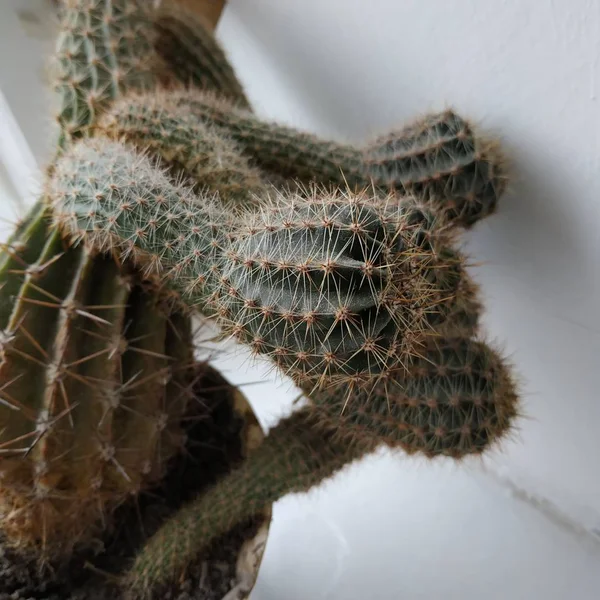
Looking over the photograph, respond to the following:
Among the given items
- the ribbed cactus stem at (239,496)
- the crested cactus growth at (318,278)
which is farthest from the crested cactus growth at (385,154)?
the ribbed cactus stem at (239,496)

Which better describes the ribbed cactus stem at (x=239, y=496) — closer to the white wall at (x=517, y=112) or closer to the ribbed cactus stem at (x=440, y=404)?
the ribbed cactus stem at (x=440, y=404)

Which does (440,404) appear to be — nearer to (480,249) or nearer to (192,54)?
(480,249)

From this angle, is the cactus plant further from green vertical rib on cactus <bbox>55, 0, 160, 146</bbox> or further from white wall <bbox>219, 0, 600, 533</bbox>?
white wall <bbox>219, 0, 600, 533</bbox>


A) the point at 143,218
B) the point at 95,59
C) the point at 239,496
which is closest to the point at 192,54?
the point at 95,59

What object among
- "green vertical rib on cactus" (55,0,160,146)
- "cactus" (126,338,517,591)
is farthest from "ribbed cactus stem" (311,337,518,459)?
"green vertical rib on cactus" (55,0,160,146)

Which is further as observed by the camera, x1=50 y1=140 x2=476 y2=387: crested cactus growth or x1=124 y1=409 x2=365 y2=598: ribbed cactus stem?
x1=124 y1=409 x2=365 y2=598: ribbed cactus stem

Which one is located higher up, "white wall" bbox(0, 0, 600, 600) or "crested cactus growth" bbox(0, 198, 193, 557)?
"white wall" bbox(0, 0, 600, 600)

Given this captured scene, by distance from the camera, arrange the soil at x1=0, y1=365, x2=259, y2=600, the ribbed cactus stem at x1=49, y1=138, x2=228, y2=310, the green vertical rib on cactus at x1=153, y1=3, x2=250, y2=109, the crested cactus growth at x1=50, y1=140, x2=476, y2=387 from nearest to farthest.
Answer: the crested cactus growth at x1=50, y1=140, x2=476, y2=387 < the ribbed cactus stem at x1=49, y1=138, x2=228, y2=310 < the soil at x1=0, y1=365, x2=259, y2=600 < the green vertical rib on cactus at x1=153, y1=3, x2=250, y2=109
